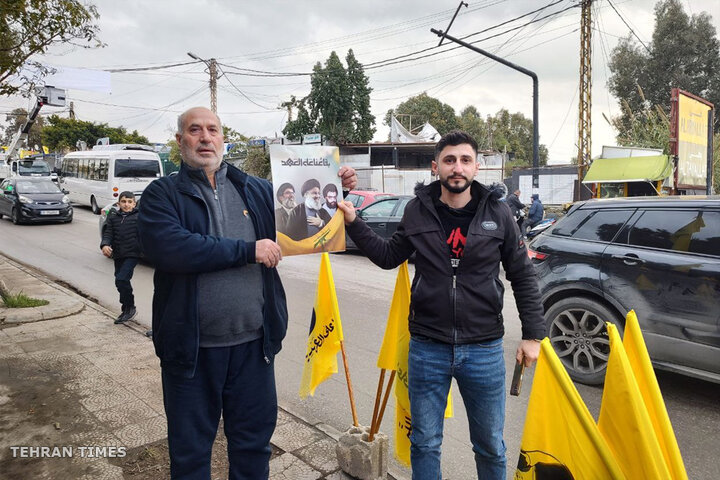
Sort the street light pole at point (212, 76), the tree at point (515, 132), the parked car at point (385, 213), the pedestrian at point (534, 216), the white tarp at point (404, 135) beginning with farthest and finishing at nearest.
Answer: the tree at point (515, 132), the white tarp at point (404, 135), the street light pole at point (212, 76), the pedestrian at point (534, 216), the parked car at point (385, 213)

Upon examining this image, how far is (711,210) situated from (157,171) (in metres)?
19.9

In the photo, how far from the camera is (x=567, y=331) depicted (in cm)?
459

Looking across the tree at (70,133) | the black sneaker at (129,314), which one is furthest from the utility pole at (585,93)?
the tree at (70,133)

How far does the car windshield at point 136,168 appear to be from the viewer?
19422mm

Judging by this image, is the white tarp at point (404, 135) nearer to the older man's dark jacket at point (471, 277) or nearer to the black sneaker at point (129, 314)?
the black sneaker at point (129, 314)

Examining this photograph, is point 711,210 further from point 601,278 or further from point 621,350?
point 621,350

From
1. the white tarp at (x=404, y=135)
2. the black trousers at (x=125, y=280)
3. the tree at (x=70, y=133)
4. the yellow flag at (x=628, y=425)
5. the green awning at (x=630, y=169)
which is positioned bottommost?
the black trousers at (x=125, y=280)

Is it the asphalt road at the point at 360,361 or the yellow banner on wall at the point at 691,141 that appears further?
the yellow banner on wall at the point at 691,141

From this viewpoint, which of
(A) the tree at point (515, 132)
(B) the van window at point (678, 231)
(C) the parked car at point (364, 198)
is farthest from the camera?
(A) the tree at point (515, 132)

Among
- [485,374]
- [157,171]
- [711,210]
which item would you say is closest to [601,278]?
[711,210]

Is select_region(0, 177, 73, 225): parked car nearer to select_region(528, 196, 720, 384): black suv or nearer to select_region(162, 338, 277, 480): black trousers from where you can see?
select_region(528, 196, 720, 384): black suv

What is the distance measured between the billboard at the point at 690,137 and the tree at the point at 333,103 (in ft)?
99.1

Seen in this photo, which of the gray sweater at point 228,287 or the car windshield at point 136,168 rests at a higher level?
the car windshield at point 136,168

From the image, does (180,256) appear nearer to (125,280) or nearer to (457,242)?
(457,242)
